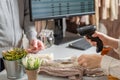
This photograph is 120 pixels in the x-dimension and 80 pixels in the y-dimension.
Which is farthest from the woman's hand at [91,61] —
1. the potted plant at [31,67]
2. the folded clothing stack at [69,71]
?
the potted plant at [31,67]

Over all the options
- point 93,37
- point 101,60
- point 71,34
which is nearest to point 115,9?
point 71,34

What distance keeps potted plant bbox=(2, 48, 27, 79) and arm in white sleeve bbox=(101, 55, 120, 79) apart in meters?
0.44

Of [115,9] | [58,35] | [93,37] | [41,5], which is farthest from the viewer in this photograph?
[115,9]

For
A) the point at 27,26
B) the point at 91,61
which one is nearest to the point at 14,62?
the point at 91,61

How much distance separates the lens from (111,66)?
46.4 inches

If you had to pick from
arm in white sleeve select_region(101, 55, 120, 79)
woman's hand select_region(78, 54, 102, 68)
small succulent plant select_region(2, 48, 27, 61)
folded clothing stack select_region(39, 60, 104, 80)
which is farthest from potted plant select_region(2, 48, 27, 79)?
arm in white sleeve select_region(101, 55, 120, 79)

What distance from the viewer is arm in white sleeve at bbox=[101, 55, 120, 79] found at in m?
1.16

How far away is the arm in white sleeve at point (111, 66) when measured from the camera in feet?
3.81

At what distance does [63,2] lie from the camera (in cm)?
186

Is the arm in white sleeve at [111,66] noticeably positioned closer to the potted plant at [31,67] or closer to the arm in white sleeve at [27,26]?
the potted plant at [31,67]

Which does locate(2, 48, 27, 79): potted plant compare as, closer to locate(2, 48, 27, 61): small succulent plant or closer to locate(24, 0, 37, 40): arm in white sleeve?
locate(2, 48, 27, 61): small succulent plant

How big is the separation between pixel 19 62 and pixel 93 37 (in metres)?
0.46

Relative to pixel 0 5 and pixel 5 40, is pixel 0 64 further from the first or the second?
pixel 0 5

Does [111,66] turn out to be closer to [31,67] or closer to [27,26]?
[31,67]
